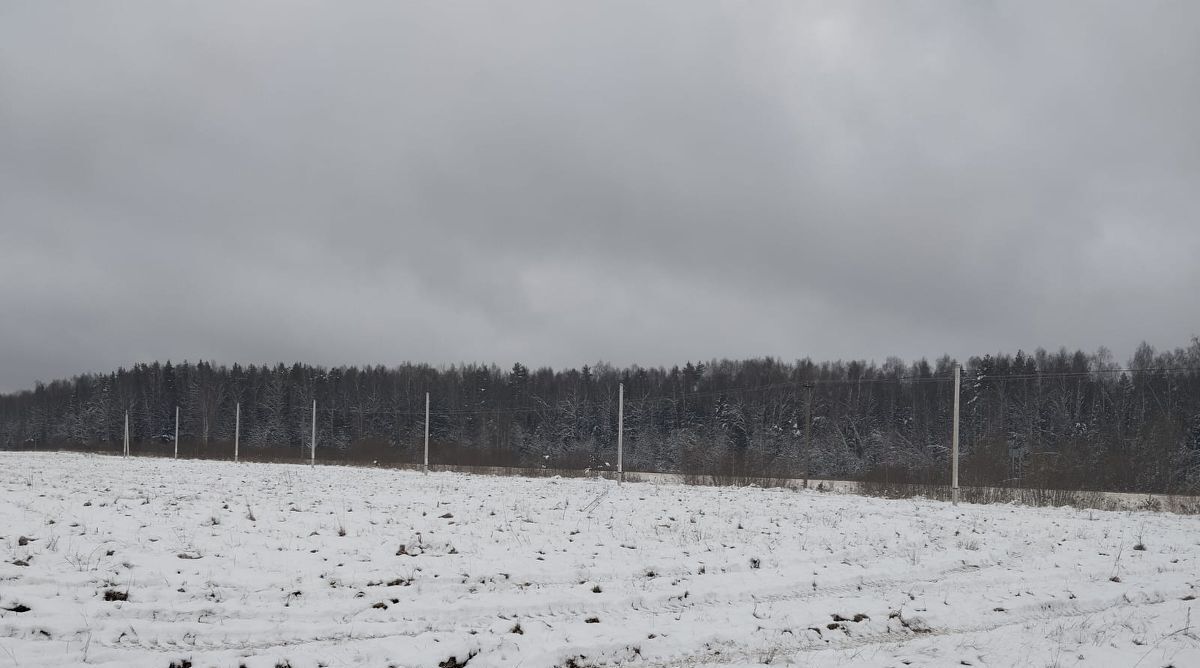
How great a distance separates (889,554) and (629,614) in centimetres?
602

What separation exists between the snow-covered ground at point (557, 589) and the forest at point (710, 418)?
797 inches

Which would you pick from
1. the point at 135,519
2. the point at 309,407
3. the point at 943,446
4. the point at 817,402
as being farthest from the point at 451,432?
the point at 135,519

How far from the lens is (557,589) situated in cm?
877

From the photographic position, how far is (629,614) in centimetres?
793

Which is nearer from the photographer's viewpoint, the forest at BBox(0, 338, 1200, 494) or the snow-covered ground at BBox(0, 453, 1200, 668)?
the snow-covered ground at BBox(0, 453, 1200, 668)

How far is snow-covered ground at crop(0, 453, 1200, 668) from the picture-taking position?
21.5 feet

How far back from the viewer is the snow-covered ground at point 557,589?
21.5 ft

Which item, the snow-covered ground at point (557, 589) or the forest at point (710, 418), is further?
the forest at point (710, 418)

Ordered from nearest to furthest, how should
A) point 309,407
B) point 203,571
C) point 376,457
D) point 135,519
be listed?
1. point 203,571
2. point 135,519
3. point 376,457
4. point 309,407

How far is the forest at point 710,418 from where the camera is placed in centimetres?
3597

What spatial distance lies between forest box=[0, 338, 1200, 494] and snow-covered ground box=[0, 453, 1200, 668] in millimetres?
20248

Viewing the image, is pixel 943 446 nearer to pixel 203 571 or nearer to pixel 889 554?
pixel 889 554

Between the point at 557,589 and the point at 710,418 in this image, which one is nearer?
the point at 557,589

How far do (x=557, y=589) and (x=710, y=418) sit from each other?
67.6 meters
